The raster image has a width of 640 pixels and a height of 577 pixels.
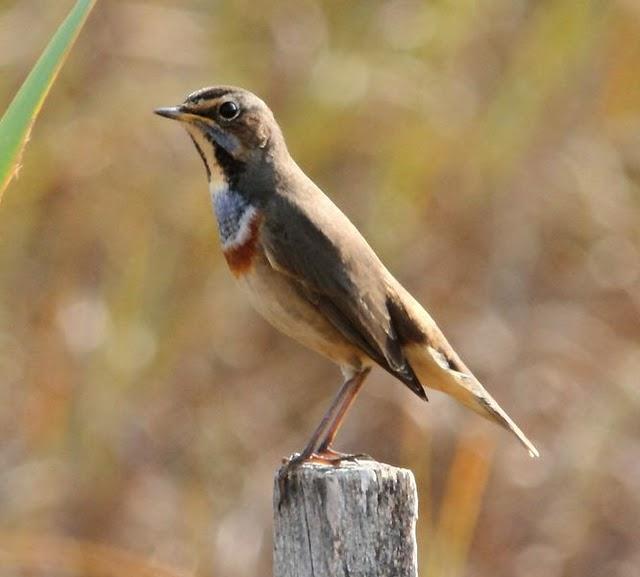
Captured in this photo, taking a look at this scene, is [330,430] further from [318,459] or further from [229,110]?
[229,110]

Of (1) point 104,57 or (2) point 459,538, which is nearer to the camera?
(2) point 459,538

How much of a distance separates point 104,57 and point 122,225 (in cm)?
72

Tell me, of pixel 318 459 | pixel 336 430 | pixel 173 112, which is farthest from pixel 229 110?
pixel 318 459

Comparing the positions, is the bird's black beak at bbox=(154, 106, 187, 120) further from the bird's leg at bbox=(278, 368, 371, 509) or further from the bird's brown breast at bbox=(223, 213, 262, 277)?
the bird's leg at bbox=(278, 368, 371, 509)

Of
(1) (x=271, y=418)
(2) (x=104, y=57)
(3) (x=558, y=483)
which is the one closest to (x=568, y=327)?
(3) (x=558, y=483)

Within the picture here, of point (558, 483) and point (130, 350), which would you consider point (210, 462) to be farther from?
point (558, 483)

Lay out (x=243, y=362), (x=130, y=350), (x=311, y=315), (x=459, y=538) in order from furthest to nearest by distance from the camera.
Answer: (x=243, y=362) < (x=130, y=350) < (x=459, y=538) < (x=311, y=315)

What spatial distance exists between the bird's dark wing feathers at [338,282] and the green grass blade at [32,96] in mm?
1435

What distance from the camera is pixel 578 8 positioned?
634 centimetres

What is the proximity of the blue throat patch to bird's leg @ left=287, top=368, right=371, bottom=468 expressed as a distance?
1.81 ft

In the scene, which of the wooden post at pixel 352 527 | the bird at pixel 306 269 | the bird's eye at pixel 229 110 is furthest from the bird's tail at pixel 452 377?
the wooden post at pixel 352 527

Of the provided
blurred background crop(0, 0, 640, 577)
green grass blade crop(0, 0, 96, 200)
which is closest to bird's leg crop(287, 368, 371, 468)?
green grass blade crop(0, 0, 96, 200)

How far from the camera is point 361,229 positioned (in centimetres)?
646

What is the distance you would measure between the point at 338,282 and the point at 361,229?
7.00ft
